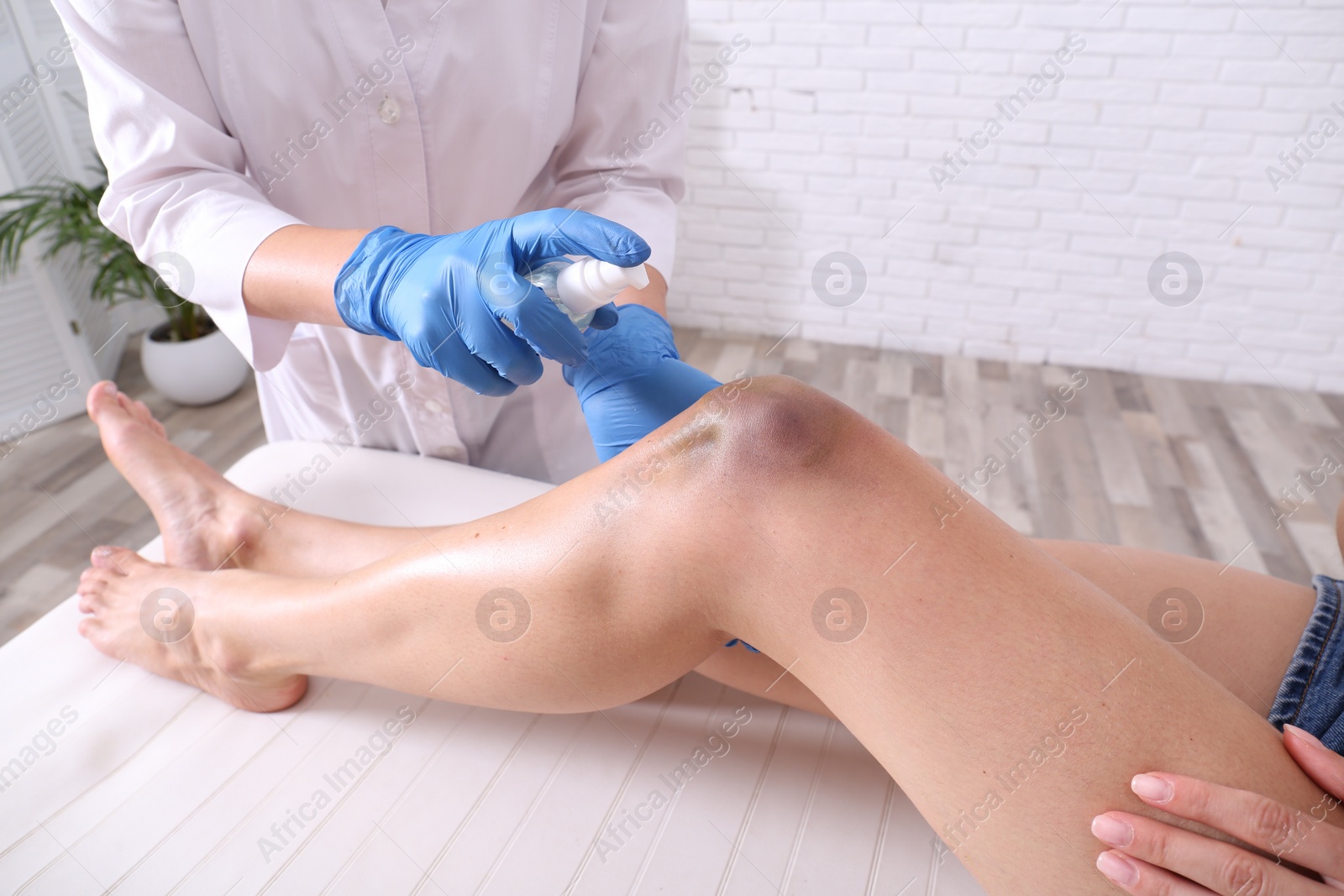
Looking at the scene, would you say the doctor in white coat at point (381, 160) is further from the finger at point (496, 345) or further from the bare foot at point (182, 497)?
the bare foot at point (182, 497)


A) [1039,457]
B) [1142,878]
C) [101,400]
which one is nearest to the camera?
[1142,878]

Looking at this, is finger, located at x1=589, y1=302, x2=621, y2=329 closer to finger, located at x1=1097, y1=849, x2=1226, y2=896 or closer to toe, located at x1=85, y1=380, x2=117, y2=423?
finger, located at x1=1097, y1=849, x2=1226, y2=896

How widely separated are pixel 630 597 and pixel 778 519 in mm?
145

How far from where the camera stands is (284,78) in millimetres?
868

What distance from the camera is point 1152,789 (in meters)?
0.59

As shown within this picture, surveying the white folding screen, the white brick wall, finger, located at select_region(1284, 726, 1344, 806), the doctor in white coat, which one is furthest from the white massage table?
the white brick wall

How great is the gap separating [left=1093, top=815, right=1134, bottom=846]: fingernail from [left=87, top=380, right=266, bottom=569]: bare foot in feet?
3.15

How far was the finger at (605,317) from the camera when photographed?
0.76 meters

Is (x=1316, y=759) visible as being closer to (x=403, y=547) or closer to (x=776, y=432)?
(x=776, y=432)

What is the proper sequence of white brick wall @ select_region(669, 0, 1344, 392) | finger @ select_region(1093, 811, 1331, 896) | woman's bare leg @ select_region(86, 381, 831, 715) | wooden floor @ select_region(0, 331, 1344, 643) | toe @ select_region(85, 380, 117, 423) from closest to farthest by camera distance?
finger @ select_region(1093, 811, 1331, 896), woman's bare leg @ select_region(86, 381, 831, 715), toe @ select_region(85, 380, 117, 423), wooden floor @ select_region(0, 331, 1344, 643), white brick wall @ select_region(669, 0, 1344, 392)

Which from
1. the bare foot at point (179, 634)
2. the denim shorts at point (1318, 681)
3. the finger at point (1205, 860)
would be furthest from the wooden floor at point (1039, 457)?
the finger at point (1205, 860)

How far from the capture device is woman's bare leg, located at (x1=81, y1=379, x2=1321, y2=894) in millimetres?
612

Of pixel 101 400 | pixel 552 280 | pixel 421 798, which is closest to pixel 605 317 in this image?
pixel 552 280

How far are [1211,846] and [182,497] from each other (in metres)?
1.16
